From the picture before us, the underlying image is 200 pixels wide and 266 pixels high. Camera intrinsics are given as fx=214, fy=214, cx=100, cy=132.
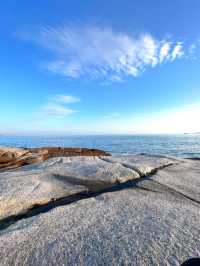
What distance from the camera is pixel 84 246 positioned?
96.7 inches

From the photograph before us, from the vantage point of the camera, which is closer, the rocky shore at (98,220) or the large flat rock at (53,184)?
the rocky shore at (98,220)

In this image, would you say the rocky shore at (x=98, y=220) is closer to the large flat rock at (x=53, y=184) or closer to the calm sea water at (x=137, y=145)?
the large flat rock at (x=53, y=184)

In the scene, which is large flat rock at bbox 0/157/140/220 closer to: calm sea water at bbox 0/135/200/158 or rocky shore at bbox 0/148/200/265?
rocky shore at bbox 0/148/200/265

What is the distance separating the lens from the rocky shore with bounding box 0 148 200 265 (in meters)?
2.32

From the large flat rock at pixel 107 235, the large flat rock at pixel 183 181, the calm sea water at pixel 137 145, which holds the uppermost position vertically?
the large flat rock at pixel 183 181

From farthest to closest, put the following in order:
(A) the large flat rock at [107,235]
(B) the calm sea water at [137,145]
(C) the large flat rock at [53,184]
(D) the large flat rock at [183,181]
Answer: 1. (B) the calm sea water at [137,145]
2. (D) the large flat rock at [183,181]
3. (C) the large flat rock at [53,184]
4. (A) the large flat rock at [107,235]

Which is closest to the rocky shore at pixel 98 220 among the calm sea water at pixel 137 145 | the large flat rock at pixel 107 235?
the large flat rock at pixel 107 235

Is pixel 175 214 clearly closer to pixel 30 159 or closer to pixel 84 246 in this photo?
pixel 84 246

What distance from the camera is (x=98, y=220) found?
3.06 meters

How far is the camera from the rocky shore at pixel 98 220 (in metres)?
2.32

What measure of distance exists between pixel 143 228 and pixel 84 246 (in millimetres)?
815

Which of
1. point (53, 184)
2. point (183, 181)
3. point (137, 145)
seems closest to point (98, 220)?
point (53, 184)

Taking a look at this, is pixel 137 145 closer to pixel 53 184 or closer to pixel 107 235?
pixel 53 184

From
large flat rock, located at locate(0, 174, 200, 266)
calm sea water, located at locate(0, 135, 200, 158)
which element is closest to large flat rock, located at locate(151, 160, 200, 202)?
large flat rock, located at locate(0, 174, 200, 266)
